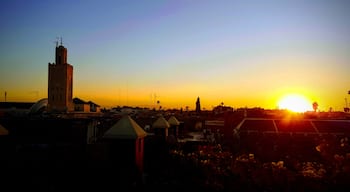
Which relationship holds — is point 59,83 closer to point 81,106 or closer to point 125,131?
point 81,106

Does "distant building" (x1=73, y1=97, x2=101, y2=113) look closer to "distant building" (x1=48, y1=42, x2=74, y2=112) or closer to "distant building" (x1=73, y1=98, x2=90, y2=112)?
"distant building" (x1=73, y1=98, x2=90, y2=112)

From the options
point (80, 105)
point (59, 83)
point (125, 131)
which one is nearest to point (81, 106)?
point (80, 105)

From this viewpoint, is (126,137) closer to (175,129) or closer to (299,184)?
(299,184)

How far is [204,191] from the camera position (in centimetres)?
979

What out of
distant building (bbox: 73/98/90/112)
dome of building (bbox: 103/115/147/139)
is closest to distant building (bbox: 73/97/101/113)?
distant building (bbox: 73/98/90/112)

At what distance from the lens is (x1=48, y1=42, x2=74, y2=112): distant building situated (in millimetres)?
44406

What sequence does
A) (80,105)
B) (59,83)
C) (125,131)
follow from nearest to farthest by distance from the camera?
(125,131), (59,83), (80,105)

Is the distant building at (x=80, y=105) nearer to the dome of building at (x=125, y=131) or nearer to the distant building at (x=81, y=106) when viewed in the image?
the distant building at (x=81, y=106)

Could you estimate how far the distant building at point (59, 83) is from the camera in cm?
4441

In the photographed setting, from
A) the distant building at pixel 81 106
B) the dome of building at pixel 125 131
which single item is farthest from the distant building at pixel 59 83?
the dome of building at pixel 125 131

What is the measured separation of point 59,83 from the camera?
146ft

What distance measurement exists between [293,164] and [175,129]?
1159 cm

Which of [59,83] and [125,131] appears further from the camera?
[59,83]

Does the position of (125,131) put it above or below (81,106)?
below
